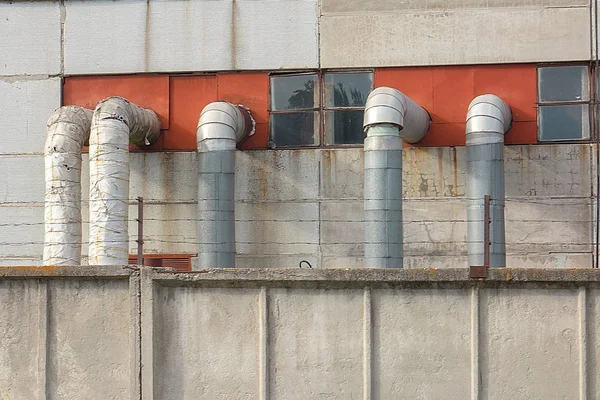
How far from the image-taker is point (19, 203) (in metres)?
14.9

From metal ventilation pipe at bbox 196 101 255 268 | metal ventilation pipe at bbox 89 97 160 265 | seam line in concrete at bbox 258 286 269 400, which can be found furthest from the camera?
metal ventilation pipe at bbox 196 101 255 268

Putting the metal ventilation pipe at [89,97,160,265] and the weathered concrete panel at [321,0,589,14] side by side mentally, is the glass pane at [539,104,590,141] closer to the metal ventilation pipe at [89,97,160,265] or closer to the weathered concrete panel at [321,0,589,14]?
the weathered concrete panel at [321,0,589,14]

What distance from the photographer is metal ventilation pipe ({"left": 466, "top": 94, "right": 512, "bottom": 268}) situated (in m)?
13.0

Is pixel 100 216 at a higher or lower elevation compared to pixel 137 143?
lower

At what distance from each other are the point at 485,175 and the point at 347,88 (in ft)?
9.04

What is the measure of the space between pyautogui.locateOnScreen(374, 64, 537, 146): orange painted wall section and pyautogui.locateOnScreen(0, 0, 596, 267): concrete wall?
19cm

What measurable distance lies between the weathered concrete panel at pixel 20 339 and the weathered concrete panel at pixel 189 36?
671 cm

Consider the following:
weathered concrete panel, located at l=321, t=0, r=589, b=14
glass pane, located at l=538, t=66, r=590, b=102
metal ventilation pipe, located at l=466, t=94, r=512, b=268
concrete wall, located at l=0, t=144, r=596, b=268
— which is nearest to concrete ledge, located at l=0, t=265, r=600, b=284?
metal ventilation pipe, located at l=466, t=94, r=512, b=268

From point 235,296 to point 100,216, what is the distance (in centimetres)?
484

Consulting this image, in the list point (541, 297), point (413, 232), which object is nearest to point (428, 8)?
point (413, 232)

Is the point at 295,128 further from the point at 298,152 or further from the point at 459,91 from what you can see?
the point at 459,91

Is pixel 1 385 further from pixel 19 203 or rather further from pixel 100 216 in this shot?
pixel 19 203

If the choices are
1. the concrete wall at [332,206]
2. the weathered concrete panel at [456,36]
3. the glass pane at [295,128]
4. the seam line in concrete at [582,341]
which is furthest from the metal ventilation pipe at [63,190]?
the seam line in concrete at [582,341]

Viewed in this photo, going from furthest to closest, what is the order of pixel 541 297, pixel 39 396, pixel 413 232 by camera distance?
pixel 413 232, pixel 39 396, pixel 541 297
